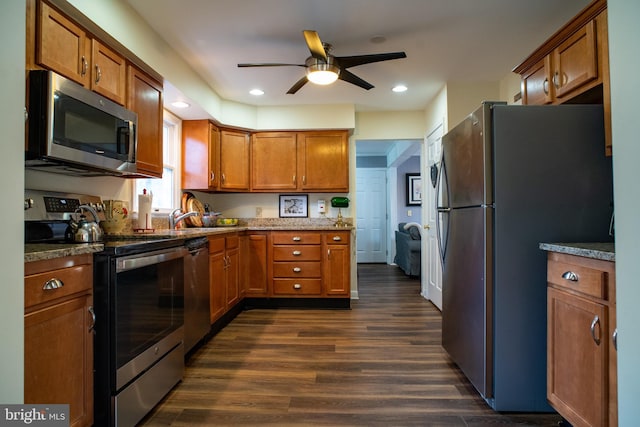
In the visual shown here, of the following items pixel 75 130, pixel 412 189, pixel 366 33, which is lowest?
pixel 75 130

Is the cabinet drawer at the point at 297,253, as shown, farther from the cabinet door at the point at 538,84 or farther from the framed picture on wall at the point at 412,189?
the framed picture on wall at the point at 412,189

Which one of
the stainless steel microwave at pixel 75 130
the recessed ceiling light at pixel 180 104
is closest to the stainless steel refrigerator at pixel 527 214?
the stainless steel microwave at pixel 75 130

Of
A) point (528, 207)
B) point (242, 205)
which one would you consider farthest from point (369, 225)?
point (528, 207)

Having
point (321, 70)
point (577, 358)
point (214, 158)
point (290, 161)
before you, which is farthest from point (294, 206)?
point (577, 358)

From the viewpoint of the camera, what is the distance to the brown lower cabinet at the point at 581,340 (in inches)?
51.3

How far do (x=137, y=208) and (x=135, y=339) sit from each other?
4.86ft

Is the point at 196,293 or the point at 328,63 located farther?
the point at 328,63

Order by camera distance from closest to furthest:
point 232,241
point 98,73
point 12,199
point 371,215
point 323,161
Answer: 1. point 12,199
2. point 98,73
3. point 232,241
4. point 323,161
5. point 371,215

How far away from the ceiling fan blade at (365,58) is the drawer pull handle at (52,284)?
217 centimetres

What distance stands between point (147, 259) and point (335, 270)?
8.20ft

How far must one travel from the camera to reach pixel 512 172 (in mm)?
1812

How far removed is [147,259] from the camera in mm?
1758

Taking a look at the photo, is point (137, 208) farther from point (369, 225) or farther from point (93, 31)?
point (369, 225)

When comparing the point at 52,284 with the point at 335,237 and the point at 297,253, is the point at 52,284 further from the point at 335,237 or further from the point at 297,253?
the point at 335,237
